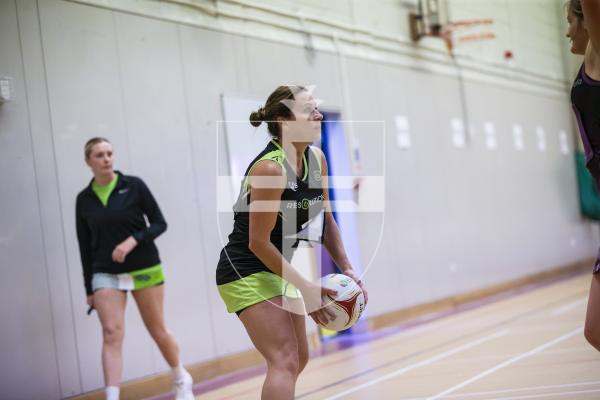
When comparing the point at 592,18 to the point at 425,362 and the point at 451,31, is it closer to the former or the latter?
the point at 425,362

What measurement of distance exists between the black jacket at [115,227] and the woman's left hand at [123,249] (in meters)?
0.05

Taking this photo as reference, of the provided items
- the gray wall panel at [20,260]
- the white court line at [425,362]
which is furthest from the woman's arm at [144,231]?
the white court line at [425,362]

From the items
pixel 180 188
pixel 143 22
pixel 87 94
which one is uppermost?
pixel 143 22

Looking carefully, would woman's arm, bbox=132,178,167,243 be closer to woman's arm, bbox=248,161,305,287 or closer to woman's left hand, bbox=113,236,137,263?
woman's left hand, bbox=113,236,137,263

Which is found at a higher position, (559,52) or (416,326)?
(559,52)

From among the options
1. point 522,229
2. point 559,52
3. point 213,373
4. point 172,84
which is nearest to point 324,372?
point 213,373

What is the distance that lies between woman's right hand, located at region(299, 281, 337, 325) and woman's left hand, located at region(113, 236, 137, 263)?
2183mm

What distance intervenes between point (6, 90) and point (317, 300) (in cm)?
326

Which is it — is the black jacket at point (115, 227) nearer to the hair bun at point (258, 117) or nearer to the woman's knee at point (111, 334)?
the woman's knee at point (111, 334)

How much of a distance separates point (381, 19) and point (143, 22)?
163 inches

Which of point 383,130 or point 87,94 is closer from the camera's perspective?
point 87,94

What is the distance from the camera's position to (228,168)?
719 centimetres

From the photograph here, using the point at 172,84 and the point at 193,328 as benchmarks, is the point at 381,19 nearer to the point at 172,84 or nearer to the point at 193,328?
the point at 172,84

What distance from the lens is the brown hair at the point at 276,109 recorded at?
3279 millimetres
